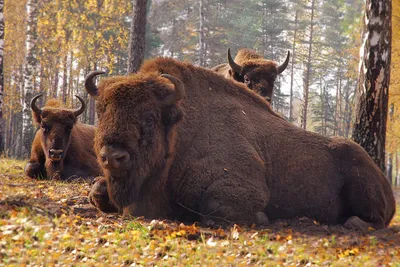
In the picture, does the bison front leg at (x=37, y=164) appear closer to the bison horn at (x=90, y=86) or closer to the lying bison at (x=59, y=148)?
the lying bison at (x=59, y=148)

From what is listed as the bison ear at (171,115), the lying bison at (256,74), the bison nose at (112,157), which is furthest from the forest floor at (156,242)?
the lying bison at (256,74)

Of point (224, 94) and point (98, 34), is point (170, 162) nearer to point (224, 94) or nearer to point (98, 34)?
point (224, 94)

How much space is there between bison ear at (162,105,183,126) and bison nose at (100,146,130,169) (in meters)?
0.86

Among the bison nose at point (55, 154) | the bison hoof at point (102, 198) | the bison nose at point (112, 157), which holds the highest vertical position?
the bison nose at point (112, 157)

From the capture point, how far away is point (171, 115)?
6.68 meters

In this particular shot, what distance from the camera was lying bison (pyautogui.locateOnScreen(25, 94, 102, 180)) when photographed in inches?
445

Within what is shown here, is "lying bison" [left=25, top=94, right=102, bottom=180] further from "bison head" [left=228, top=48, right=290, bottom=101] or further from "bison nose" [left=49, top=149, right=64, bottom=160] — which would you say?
"bison head" [left=228, top=48, right=290, bottom=101]

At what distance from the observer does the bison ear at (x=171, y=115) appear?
21.9ft

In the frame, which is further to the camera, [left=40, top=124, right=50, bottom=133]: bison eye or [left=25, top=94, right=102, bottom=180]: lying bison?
Result: [left=40, top=124, right=50, bottom=133]: bison eye

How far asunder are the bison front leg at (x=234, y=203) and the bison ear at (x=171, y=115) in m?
0.97

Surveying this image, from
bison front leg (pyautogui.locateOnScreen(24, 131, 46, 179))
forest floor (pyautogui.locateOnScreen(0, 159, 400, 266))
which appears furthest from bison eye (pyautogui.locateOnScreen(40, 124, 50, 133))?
forest floor (pyautogui.locateOnScreen(0, 159, 400, 266))

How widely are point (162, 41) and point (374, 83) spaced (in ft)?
86.4

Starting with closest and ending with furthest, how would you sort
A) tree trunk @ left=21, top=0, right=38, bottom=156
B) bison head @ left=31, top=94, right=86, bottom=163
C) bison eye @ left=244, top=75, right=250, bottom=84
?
bison head @ left=31, top=94, right=86, bottom=163 → bison eye @ left=244, top=75, right=250, bottom=84 → tree trunk @ left=21, top=0, right=38, bottom=156

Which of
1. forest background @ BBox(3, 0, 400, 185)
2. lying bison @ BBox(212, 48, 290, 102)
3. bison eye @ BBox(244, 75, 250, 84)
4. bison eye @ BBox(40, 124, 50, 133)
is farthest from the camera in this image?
forest background @ BBox(3, 0, 400, 185)
